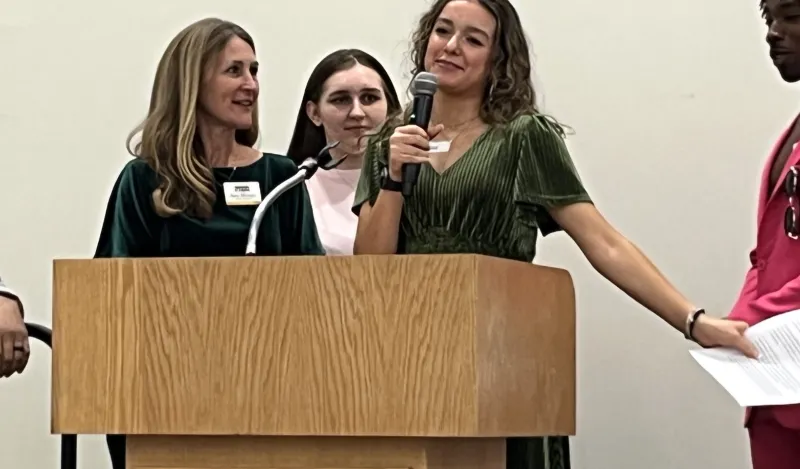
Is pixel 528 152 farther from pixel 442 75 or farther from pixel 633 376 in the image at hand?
pixel 633 376

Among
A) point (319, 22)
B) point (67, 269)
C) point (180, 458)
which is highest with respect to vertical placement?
point (319, 22)

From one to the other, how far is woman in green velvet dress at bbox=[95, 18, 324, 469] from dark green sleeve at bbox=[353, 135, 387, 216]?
31cm

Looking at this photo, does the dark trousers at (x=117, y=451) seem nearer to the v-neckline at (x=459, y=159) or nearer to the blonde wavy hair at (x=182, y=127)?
the blonde wavy hair at (x=182, y=127)

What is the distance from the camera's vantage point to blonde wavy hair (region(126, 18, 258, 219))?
2.63 m

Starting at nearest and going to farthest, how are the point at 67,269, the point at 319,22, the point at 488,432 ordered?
the point at 488,432 < the point at 67,269 < the point at 319,22

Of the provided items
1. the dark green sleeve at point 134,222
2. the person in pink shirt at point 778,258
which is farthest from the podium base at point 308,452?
the dark green sleeve at point 134,222

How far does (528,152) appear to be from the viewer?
2340mm

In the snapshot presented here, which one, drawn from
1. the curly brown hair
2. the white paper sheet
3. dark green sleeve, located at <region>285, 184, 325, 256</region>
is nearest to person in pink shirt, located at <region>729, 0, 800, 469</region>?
the white paper sheet

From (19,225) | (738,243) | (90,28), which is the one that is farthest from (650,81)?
(19,225)

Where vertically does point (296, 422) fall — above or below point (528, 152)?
below

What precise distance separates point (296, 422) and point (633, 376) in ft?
5.49

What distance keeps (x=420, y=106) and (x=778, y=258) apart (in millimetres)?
675

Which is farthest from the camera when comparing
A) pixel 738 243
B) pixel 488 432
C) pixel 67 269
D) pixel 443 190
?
pixel 738 243

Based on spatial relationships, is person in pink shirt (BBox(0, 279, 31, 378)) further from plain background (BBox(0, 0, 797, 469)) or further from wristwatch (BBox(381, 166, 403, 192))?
plain background (BBox(0, 0, 797, 469))
